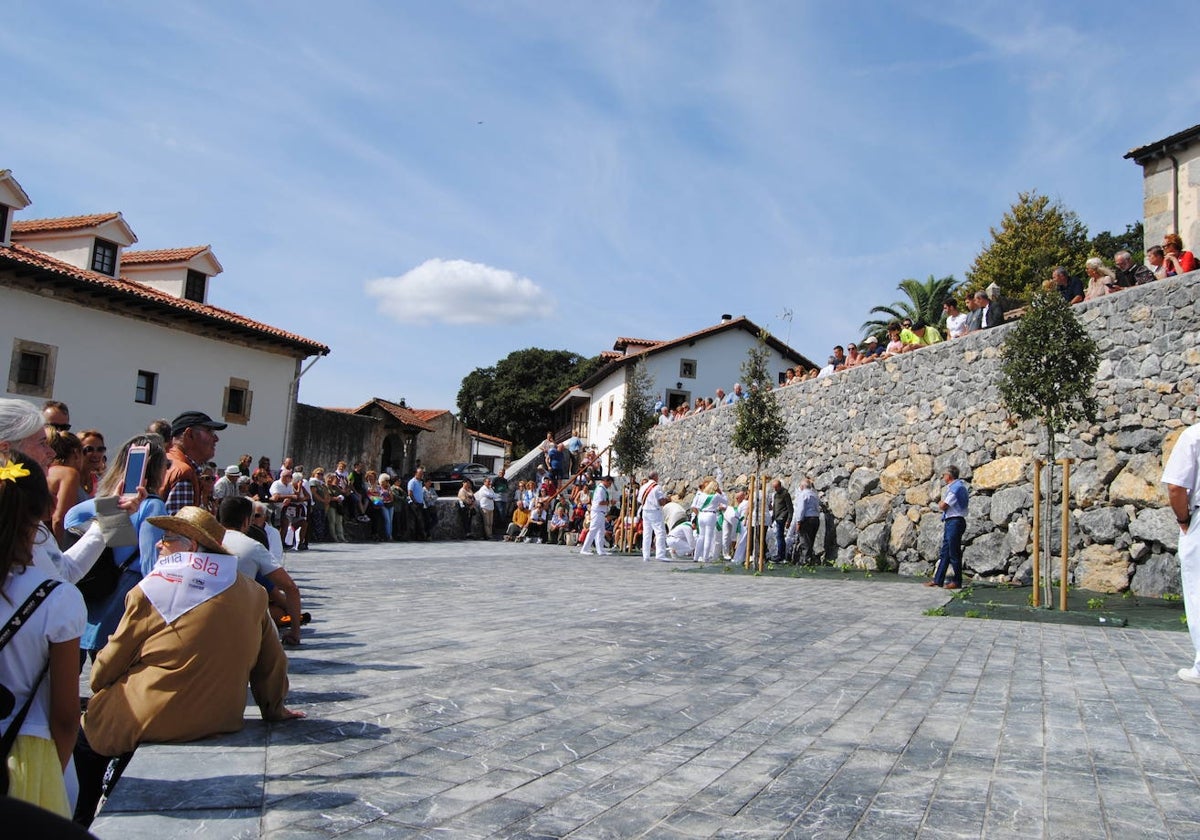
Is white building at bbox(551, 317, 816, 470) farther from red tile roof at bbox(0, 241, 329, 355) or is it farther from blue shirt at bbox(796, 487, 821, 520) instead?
blue shirt at bbox(796, 487, 821, 520)

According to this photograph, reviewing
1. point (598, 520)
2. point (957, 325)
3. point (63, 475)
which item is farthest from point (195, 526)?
point (598, 520)

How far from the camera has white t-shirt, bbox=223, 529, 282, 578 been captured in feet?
18.8

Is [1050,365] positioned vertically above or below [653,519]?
above

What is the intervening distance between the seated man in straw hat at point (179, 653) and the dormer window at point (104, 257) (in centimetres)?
2933

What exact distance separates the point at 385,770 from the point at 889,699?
3.17 meters

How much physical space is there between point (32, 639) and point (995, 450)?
49.5ft

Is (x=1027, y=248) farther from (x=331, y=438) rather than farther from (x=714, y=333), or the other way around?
(x=331, y=438)

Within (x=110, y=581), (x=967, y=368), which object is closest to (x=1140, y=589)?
(x=967, y=368)

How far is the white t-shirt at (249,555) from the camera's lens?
574 cm

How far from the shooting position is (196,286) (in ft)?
108

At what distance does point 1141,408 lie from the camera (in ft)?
41.0

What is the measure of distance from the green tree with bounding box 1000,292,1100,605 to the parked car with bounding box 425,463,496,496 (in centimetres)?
3225

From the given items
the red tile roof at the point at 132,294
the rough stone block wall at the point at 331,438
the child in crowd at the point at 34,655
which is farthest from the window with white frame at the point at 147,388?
the child in crowd at the point at 34,655

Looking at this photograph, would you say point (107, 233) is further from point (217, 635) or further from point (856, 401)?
point (217, 635)
